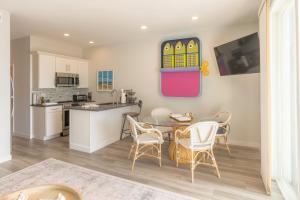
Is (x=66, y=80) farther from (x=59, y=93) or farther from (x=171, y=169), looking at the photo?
(x=171, y=169)

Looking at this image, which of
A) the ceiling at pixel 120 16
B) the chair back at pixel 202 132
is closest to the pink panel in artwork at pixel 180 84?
the ceiling at pixel 120 16

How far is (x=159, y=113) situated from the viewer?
4180 mm

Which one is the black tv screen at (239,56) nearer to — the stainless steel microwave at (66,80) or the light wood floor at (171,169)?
the light wood floor at (171,169)

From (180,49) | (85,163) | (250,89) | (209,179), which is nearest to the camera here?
(209,179)

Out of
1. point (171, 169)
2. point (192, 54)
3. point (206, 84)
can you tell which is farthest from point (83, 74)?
point (171, 169)

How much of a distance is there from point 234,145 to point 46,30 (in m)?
5.13

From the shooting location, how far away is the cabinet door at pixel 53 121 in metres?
4.57

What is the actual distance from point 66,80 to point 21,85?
1.11 metres

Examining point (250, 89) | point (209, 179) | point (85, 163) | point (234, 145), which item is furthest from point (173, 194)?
point (250, 89)

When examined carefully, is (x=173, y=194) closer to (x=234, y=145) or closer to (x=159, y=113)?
(x=159, y=113)

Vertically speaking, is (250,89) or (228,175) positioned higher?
(250,89)

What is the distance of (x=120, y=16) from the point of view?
351 centimetres

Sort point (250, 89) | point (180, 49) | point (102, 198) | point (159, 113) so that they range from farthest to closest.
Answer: point (180, 49) → point (159, 113) → point (250, 89) → point (102, 198)

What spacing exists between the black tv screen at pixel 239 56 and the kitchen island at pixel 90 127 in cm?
258
